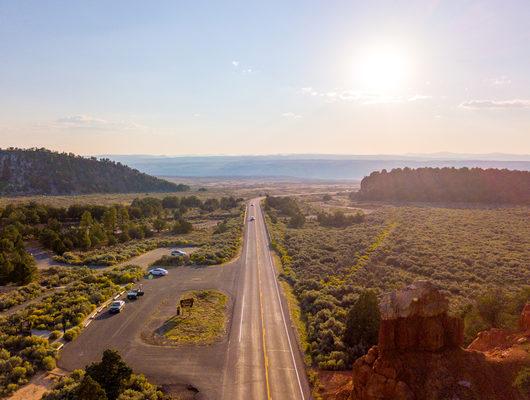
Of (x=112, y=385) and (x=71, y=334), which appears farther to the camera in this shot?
(x=71, y=334)

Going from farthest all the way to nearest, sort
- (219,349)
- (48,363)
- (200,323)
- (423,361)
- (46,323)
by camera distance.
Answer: (200,323) < (46,323) < (219,349) < (48,363) < (423,361)

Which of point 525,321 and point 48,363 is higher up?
point 525,321

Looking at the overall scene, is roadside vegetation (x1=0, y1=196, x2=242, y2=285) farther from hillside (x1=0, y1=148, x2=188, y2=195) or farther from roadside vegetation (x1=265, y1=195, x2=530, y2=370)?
hillside (x1=0, y1=148, x2=188, y2=195)

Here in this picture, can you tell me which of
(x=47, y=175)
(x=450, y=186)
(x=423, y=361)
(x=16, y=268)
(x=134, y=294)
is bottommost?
(x=134, y=294)

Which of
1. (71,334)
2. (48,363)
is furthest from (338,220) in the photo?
(48,363)

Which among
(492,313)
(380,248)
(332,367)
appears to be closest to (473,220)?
(380,248)

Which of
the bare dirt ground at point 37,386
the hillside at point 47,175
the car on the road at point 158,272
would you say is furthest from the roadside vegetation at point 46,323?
the hillside at point 47,175

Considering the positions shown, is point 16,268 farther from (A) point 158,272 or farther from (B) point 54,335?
(B) point 54,335

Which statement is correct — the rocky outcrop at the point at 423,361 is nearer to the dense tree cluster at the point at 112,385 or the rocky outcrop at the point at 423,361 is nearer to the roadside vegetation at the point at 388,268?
the roadside vegetation at the point at 388,268
